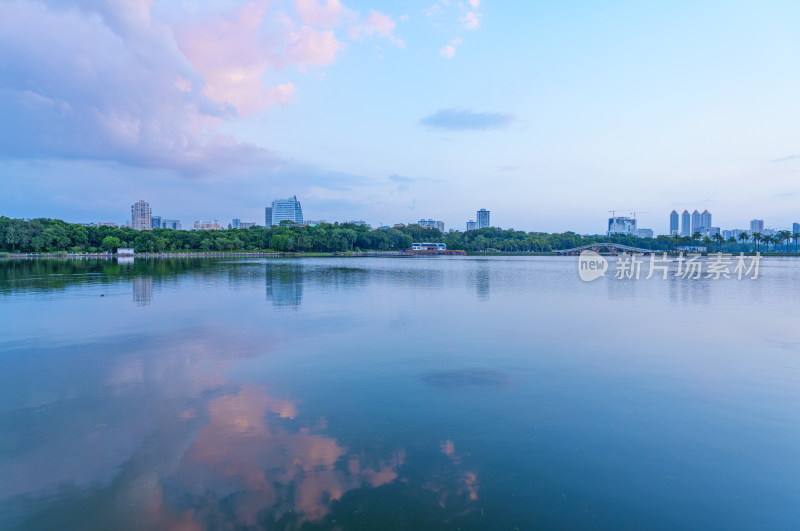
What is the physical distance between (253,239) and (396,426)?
115 meters

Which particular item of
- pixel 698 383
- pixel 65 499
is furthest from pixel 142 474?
pixel 698 383

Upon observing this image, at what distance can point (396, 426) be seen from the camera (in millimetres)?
7410

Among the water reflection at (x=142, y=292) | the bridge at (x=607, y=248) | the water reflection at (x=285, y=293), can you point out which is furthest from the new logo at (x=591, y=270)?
the bridge at (x=607, y=248)

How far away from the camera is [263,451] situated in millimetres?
6535

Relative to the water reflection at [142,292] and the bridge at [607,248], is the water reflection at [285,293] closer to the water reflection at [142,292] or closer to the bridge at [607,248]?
the water reflection at [142,292]

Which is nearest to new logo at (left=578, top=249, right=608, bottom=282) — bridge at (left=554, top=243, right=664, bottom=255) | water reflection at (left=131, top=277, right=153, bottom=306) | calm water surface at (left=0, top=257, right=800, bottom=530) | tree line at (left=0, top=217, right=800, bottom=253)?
calm water surface at (left=0, top=257, right=800, bottom=530)

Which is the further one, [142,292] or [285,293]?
[285,293]

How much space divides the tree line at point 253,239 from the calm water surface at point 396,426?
8466 cm

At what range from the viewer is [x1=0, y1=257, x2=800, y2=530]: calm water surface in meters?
5.33

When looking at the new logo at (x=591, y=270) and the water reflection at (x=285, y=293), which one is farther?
the new logo at (x=591, y=270)

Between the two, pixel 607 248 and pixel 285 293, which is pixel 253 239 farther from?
pixel 607 248

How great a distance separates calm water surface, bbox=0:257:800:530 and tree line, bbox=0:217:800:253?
278 ft

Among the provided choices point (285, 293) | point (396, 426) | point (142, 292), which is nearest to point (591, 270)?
point (285, 293)

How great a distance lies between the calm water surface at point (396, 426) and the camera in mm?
5332
